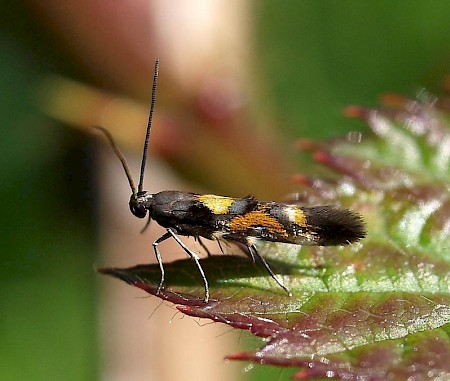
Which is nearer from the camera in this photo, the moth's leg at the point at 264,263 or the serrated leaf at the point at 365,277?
the serrated leaf at the point at 365,277

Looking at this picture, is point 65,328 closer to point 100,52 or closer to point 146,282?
point 100,52

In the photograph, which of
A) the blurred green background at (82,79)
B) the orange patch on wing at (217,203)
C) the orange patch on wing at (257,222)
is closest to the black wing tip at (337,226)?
the orange patch on wing at (257,222)

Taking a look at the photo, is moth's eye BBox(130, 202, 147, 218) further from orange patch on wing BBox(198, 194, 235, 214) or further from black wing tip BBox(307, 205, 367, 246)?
black wing tip BBox(307, 205, 367, 246)

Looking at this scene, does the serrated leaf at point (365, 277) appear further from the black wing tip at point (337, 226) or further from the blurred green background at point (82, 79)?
the blurred green background at point (82, 79)

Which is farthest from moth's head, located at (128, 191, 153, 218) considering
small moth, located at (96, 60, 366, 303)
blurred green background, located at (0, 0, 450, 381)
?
blurred green background, located at (0, 0, 450, 381)

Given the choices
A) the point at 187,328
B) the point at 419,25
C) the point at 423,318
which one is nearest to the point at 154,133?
the point at 187,328

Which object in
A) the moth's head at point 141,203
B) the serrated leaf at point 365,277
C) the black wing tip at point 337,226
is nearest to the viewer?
the serrated leaf at point 365,277

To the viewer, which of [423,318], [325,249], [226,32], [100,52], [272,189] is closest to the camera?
[423,318]

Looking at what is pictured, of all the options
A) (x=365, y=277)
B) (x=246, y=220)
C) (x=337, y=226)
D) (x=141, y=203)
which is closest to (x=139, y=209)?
(x=141, y=203)

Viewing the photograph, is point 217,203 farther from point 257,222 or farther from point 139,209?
point 139,209
